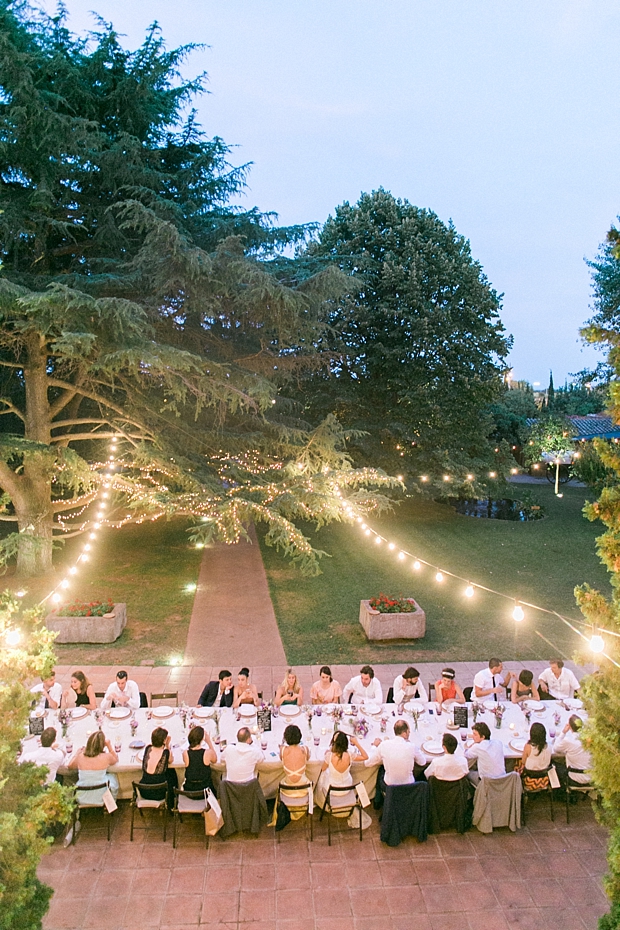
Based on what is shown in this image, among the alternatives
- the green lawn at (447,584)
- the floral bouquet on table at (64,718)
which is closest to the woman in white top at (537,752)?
the green lawn at (447,584)

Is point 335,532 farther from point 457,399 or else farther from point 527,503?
Answer: point 527,503

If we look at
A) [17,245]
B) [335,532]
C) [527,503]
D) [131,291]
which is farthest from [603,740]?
[527,503]

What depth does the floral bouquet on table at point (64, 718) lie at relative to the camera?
291 inches

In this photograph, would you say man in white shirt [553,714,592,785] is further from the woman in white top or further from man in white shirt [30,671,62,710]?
man in white shirt [30,671,62,710]

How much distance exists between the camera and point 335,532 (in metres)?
22.6

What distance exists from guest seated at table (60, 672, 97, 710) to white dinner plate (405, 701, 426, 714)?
4.11 m

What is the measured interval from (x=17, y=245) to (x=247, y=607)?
30.8 ft

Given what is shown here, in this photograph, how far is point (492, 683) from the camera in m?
8.86

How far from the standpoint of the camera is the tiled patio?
18.2ft

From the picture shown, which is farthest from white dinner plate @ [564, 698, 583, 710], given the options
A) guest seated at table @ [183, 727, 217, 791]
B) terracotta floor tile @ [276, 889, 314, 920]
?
guest seated at table @ [183, 727, 217, 791]

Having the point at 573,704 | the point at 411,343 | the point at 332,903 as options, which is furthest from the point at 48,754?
the point at 411,343

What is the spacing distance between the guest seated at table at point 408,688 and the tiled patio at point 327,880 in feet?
5.93

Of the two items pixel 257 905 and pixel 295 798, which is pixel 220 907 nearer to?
pixel 257 905

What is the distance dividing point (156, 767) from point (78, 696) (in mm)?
2230
